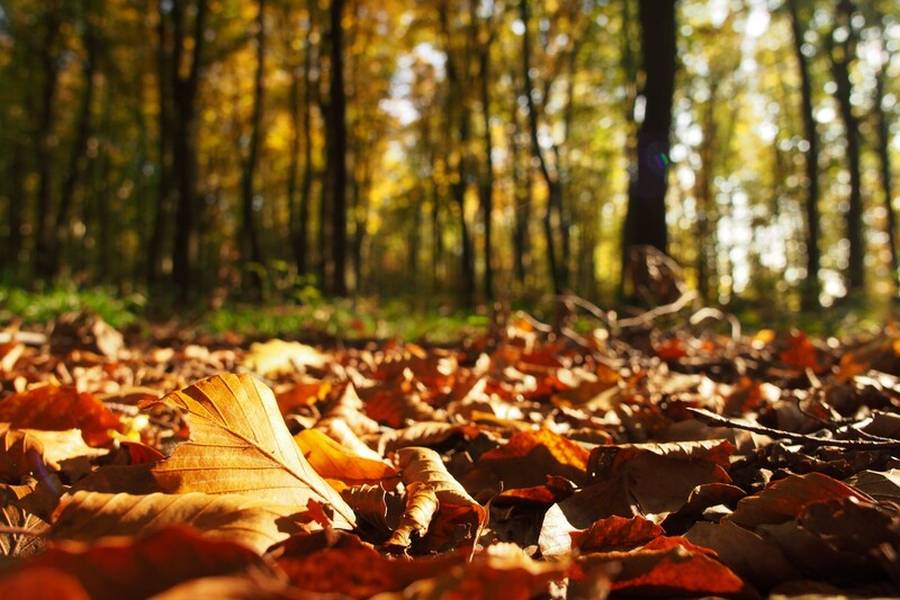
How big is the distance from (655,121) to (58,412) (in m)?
7.28

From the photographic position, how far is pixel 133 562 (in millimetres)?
588

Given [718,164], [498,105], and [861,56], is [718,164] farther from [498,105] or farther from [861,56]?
[498,105]

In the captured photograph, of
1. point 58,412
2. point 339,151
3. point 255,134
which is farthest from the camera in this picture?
point 255,134

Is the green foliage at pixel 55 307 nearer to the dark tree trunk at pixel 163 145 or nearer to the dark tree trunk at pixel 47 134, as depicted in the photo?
the dark tree trunk at pixel 163 145

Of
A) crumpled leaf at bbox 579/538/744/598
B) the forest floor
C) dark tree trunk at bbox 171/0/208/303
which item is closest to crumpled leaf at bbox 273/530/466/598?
the forest floor

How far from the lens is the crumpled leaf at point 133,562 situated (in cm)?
57

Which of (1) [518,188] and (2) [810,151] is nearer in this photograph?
(2) [810,151]

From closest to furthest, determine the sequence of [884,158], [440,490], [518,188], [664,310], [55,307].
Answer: [440,490] < [664,310] < [55,307] < [884,158] < [518,188]

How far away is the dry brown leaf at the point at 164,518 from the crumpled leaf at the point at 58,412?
2.53 ft

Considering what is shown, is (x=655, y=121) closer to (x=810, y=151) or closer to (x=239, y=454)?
(x=239, y=454)

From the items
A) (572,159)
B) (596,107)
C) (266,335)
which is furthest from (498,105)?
(266,335)

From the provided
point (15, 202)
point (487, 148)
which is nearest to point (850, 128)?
point (487, 148)

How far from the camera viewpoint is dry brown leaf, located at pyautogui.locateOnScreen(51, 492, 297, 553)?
2.94ft

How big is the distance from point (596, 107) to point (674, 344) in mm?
18486
